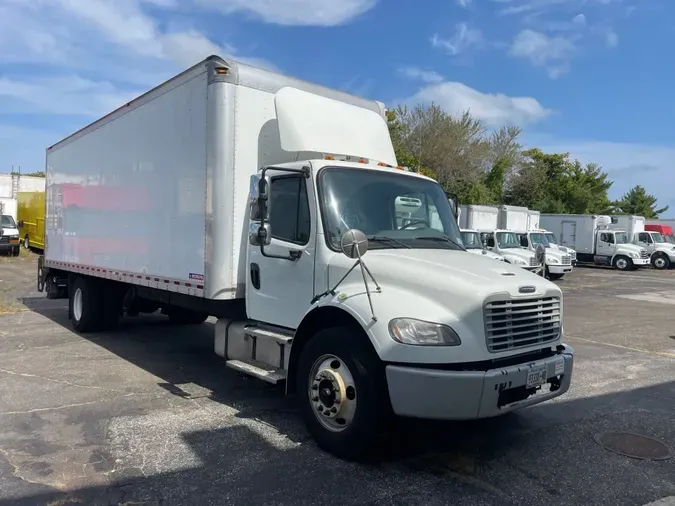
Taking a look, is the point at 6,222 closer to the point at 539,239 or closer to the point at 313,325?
the point at 539,239

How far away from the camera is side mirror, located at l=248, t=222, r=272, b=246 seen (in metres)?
5.32

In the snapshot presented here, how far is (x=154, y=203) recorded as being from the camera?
7.23 metres

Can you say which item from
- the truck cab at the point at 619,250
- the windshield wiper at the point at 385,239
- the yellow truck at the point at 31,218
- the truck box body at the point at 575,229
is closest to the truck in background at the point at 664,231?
the truck cab at the point at 619,250

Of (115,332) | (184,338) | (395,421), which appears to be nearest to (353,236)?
(395,421)

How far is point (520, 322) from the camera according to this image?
15.0ft

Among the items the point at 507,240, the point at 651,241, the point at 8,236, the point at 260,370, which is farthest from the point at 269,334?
the point at 651,241

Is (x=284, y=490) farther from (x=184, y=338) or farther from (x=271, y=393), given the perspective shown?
(x=184, y=338)

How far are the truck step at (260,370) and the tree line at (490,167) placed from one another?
89.1ft

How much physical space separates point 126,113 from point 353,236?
502 centimetres

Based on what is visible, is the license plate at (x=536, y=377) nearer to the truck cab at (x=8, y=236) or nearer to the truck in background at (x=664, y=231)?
the truck cab at (x=8, y=236)

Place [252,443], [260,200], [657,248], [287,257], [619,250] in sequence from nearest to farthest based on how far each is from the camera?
1. [252,443]
2. [260,200]
3. [287,257]
4. [619,250]
5. [657,248]

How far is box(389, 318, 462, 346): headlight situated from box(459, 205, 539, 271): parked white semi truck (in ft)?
55.3

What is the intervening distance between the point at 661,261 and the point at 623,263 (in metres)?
3.56

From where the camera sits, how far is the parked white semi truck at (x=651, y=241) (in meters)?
33.8
